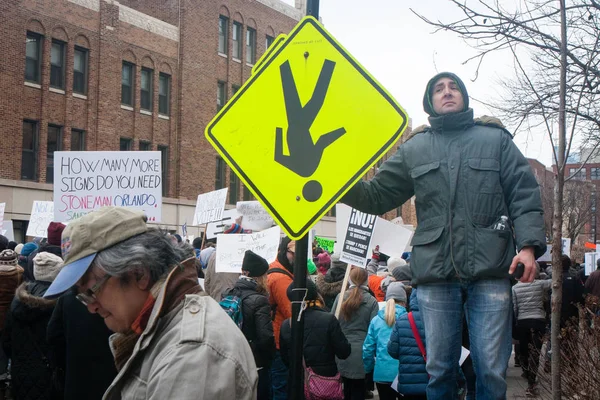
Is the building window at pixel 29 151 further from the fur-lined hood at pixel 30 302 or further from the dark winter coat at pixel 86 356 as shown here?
the dark winter coat at pixel 86 356

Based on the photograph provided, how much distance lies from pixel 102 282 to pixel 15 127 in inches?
1019

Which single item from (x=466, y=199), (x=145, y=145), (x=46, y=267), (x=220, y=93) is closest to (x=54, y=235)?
(x=46, y=267)

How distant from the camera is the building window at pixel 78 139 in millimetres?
28656

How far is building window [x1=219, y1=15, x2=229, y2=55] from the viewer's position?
36688 millimetres

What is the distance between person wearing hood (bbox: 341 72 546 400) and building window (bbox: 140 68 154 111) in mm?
29540

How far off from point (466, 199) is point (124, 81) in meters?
29.2

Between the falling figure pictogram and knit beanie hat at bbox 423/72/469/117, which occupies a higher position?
knit beanie hat at bbox 423/72/469/117

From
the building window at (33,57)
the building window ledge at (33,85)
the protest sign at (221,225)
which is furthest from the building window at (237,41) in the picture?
the protest sign at (221,225)

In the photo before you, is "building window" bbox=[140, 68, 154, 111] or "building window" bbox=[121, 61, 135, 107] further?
"building window" bbox=[140, 68, 154, 111]

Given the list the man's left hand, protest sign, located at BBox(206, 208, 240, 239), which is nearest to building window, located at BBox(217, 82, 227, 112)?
protest sign, located at BBox(206, 208, 240, 239)

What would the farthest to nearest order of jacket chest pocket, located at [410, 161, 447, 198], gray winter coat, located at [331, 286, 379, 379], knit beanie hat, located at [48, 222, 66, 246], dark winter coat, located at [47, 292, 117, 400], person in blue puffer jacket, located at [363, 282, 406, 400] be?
1. gray winter coat, located at [331, 286, 379, 379]
2. knit beanie hat, located at [48, 222, 66, 246]
3. person in blue puffer jacket, located at [363, 282, 406, 400]
4. dark winter coat, located at [47, 292, 117, 400]
5. jacket chest pocket, located at [410, 161, 447, 198]

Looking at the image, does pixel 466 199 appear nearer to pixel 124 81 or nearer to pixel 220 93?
pixel 124 81

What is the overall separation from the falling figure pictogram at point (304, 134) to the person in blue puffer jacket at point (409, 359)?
3.62 meters

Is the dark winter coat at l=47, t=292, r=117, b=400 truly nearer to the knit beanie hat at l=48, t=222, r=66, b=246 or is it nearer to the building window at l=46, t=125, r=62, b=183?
the knit beanie hat at l=48, t=222, r=66, b=246
